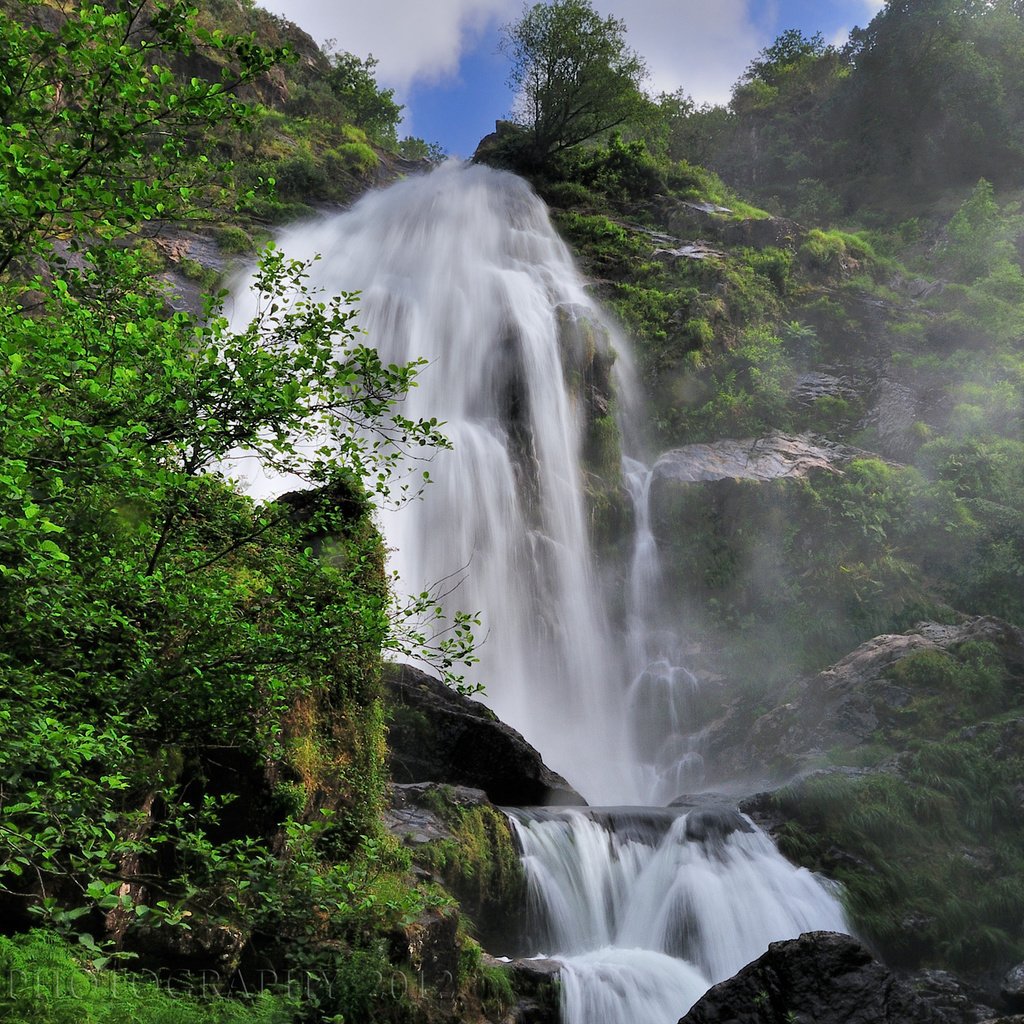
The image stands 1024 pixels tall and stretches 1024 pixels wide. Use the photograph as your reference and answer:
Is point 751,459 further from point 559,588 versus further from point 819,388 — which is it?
point 559,588

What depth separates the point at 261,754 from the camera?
626 cm

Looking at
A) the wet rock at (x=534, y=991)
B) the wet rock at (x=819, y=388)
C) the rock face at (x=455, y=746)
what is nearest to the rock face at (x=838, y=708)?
the rock face at (x=455, y=746)

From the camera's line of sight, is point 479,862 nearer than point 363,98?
Yes

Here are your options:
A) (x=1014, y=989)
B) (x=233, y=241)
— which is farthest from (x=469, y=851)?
(x=233, y=241)

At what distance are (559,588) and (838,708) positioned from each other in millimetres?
6567

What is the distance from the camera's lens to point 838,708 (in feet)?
49.6

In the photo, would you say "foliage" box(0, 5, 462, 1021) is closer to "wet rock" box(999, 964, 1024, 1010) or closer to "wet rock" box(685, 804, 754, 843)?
"wet rock" box(685, 804, 754, 843)

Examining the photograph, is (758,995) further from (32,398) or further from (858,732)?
(858,732)

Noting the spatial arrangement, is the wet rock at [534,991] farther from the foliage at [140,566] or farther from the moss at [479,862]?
the foliage at [140,566]

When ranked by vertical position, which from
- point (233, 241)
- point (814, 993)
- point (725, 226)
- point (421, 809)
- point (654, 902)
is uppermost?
point (725, 226)

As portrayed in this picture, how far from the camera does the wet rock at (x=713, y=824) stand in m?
10.7

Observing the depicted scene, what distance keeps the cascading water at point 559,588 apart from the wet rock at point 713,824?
14 cm

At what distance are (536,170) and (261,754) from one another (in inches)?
1178

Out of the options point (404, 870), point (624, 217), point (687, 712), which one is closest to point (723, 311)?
point (624, 217)
